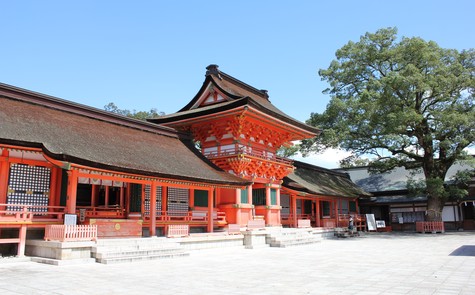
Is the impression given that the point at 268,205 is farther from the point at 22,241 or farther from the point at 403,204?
the point at 403,204

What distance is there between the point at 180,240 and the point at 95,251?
4560 millimetres

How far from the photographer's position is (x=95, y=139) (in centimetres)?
1680

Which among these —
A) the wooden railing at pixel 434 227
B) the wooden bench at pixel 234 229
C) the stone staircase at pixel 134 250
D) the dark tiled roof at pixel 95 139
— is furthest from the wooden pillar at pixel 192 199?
the wooden railing at pixel 434 227

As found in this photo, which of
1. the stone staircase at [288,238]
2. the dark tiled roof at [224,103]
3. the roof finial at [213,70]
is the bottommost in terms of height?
the stone staircase at [288,238]

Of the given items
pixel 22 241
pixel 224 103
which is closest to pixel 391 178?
pixel 224 103

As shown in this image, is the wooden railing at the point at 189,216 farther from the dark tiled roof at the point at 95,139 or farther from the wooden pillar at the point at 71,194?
the wooden pillar at the point at 71,194

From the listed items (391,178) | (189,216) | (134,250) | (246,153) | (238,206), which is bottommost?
(134,250)

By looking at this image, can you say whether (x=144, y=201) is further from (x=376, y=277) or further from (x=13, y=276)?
(x=376, y=277)

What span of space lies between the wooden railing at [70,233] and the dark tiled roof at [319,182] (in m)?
17.4

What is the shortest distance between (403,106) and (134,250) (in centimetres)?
2400

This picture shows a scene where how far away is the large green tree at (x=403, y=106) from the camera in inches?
1128

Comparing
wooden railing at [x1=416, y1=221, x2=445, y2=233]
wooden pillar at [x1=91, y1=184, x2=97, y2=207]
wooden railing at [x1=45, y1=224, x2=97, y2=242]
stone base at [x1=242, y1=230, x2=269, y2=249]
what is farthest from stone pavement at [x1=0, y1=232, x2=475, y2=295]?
wooden railing at [x1=416, y1=221, x2=445, y2=233]

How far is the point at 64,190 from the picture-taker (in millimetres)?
16156

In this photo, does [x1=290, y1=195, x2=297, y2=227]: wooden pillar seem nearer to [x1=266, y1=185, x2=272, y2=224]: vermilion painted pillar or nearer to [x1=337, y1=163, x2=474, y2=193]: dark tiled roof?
[x1=266, y1=185, x2=272, y2=224]: vermilion painted pillar
